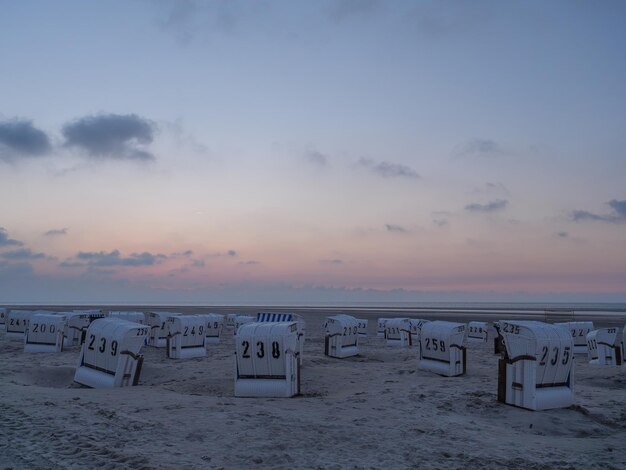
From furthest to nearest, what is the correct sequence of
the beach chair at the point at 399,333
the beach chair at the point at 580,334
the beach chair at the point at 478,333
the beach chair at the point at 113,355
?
the beach chair at the point at 478,333, the beach chair at the point at 399,333, the beach chair at the point at 580,334, the beach chair at the point at 113,355

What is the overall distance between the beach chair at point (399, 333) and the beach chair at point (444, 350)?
11694 mm

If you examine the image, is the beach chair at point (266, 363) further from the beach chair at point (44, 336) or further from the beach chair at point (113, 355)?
the beach chair at point (44, 336)

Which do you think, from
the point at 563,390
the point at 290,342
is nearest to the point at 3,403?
the point at 290,342

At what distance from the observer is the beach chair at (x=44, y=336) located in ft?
85.1

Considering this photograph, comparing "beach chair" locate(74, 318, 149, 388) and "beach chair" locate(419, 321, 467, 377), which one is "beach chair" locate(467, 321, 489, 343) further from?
"beach chair" locate(74, 318, 149, 388)

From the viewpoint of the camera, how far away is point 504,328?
1379cm

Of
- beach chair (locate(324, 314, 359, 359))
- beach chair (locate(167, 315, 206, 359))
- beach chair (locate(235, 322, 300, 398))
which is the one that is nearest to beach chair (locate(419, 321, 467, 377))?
beach chair (locate(324, 314, 359, 359))

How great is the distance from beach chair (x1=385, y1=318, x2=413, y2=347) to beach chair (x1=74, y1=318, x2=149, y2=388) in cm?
1961

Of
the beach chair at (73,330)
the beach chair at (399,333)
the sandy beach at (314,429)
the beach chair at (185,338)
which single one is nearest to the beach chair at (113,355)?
the sandy beach at (314,429)

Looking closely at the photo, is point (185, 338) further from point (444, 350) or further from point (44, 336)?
point (444, 350)

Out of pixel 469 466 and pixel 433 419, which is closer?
pixel 469 466

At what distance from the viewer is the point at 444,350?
1930 cm

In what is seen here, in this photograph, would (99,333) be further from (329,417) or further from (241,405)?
(329,417)

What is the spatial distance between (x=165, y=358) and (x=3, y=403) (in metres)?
13.7
